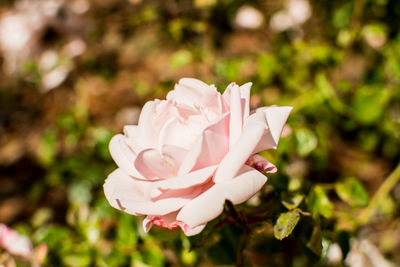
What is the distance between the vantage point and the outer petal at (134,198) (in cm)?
44

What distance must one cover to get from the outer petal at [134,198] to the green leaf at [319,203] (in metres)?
0.24

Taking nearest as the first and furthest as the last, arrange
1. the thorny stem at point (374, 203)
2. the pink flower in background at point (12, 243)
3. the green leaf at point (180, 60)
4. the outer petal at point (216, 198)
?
the outer petal at point (216, 198) → the pink flower in background at point (12, 243) → the thorny stem at point (374, 203) → the green leaf at point (180, 60)

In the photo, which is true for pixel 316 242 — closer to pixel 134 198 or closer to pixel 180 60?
pixel 134 198

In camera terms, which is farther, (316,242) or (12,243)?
(12,243)

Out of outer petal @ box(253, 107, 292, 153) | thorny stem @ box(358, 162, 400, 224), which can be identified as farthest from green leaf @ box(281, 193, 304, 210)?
thorny stem @ box(358, 162, 400, 224)

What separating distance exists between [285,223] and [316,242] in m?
0.07

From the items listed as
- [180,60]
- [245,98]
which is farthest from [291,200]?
[180,60]

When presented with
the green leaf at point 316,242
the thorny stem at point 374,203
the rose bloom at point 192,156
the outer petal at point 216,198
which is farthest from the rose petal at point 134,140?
the thorny stem at point 374,203

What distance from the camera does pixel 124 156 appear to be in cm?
50

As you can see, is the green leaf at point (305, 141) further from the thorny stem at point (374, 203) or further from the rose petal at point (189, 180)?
the rose petal at point (189, 180)

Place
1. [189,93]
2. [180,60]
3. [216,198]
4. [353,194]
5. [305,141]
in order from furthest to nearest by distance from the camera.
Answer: [180,60]
[305,141]
[353,194]
[189,93]
[216,198]

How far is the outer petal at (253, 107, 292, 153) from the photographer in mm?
458

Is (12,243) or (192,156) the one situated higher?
(192,156)

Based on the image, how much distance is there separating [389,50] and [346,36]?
0.12 metres
